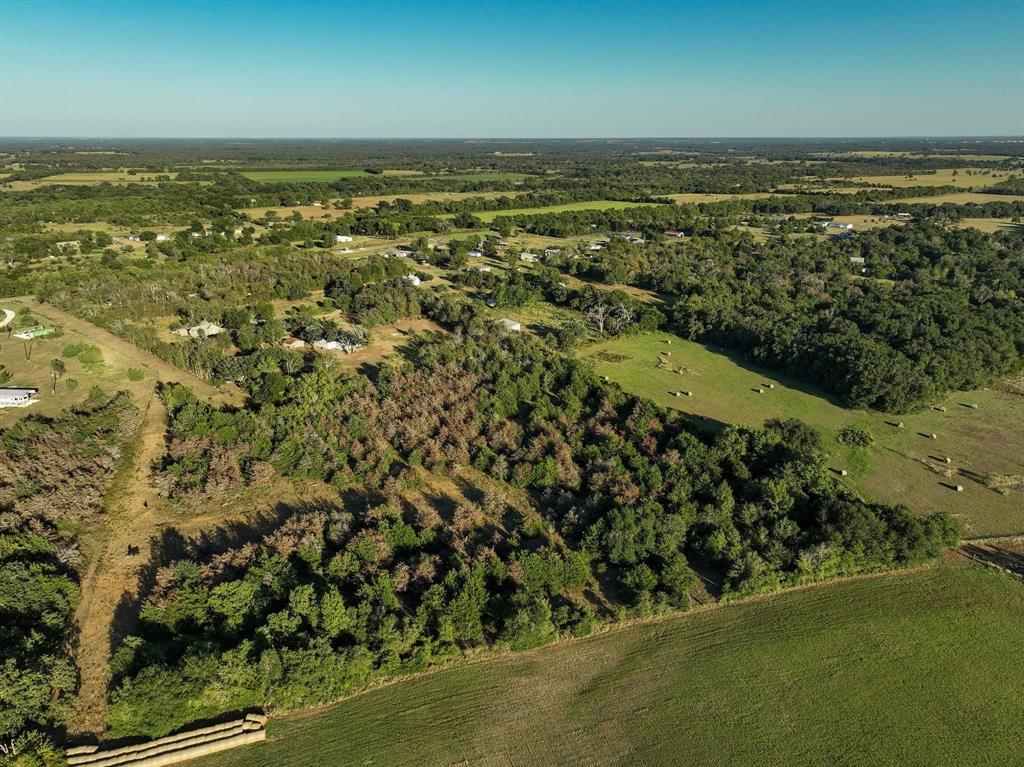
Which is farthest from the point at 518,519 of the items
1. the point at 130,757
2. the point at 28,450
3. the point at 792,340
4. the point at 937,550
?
the point at 792,340

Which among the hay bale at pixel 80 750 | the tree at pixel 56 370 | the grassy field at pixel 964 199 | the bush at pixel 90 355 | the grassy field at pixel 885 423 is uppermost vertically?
the grassy field at pixel 964 199

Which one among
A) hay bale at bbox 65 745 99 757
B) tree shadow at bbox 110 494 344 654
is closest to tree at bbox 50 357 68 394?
tree shadow at bbox 110 494 344 654

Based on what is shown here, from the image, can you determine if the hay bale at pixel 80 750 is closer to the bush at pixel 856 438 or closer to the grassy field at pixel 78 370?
the grassy field at pixel 78 370

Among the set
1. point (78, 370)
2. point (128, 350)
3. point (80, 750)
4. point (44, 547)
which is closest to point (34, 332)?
point (128, 350)

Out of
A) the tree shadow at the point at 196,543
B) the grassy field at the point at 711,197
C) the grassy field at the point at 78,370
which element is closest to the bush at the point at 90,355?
the grassy field at the point at 78,370

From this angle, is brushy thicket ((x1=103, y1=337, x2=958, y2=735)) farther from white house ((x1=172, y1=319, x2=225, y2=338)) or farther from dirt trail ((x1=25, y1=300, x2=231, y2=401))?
white house ((x1=172, y1=319, x2=225, y2=338))

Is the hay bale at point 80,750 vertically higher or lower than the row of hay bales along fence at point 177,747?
higher
